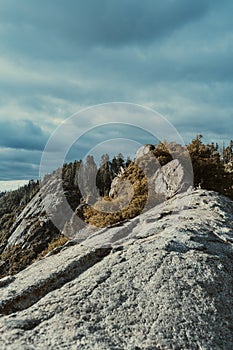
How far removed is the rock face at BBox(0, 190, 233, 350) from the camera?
17.7ft

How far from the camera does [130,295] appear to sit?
6.28 meters

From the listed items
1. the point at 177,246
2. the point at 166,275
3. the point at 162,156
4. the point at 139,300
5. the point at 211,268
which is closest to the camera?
the point at 139,300

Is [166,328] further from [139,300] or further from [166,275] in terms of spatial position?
[166,275]

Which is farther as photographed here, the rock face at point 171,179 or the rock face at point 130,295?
the rock face at point 171,179

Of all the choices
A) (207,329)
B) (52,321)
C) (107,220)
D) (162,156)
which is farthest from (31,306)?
(162,156)

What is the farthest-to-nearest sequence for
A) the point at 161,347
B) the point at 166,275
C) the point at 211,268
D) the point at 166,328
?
the point at 211,268, the point at 166,275, the point at 166,328, the point at 161,347

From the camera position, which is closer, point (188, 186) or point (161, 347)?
point (161, 347)

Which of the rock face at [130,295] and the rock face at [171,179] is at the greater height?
the rock face at [171,179]

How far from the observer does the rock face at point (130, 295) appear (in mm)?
5383

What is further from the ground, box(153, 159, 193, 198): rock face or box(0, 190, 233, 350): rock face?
box(153, 159, 193, 198): rock face

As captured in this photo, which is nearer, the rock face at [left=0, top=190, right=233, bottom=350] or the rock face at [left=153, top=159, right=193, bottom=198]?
the rock face at [left=0, top=190, right=233, bottom=350]

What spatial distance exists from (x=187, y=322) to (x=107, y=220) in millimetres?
10098

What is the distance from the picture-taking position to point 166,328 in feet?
18.6

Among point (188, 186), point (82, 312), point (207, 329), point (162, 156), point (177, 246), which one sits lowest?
point (207, 329)
